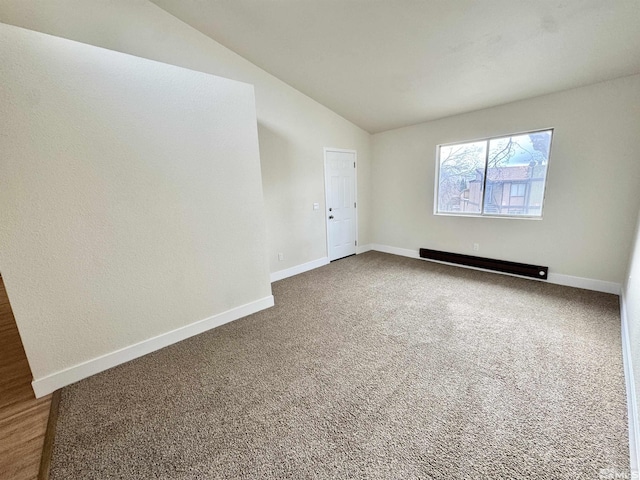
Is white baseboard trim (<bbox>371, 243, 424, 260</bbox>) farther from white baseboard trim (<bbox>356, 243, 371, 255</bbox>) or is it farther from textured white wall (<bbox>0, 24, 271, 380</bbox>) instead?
textured white wall (<bbox>0, 24, 271, 380</bbox>)

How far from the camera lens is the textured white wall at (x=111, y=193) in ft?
5.90

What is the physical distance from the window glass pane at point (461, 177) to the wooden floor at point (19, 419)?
17.4 ft

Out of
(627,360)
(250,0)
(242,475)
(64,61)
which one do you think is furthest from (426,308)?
(64,61)

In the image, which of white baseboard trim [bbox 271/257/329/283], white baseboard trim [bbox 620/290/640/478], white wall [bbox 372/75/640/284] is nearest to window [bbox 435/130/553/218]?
white wall [bbox 372/75/640/284]

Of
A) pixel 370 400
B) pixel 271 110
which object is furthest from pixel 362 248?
pixel 370 400

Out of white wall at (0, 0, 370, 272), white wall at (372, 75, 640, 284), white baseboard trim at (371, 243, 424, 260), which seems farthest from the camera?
white baseboard trim at (371, 243, 424, 260)

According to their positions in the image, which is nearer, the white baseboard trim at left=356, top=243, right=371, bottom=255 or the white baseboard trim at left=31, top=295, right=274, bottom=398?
the white baseboard trim at left=31, top=295, right=274, bottom=398

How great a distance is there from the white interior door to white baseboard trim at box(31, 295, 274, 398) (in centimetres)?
229

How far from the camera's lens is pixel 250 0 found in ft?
8.25

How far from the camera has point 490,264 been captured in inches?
158

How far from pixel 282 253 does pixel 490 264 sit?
3.35 metres

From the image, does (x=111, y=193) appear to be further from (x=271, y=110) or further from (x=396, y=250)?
(x=396, y=250)

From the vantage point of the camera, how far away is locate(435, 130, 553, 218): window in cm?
349

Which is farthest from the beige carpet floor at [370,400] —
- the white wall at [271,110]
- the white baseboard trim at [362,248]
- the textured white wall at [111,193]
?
the white baseboard trim at [362,248]
